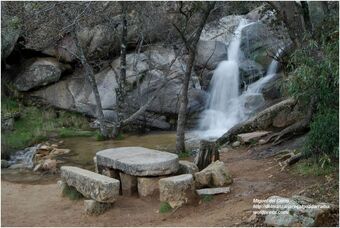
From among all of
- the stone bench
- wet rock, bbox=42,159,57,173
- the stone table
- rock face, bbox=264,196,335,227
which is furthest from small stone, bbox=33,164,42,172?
rock face, bbox=264,196,335,227

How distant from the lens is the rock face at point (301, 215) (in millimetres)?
5586

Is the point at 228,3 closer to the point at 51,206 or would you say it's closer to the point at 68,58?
A: the point at 68,58

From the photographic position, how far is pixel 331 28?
7.89m

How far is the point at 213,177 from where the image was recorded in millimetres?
8141

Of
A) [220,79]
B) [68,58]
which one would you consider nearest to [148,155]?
[220,79]

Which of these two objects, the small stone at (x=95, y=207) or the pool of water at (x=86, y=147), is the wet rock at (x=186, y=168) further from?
the pool of water at (x=86, y=147)

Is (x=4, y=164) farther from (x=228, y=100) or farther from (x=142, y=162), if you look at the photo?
(x=228, y=100)

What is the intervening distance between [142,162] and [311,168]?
9.29 feet

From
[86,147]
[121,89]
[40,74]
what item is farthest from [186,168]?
[40,74]

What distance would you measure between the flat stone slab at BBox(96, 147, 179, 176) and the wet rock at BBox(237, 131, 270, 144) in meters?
4.30

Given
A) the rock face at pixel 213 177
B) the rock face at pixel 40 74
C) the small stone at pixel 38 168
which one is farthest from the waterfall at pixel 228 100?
the rock face at pixel 213 177

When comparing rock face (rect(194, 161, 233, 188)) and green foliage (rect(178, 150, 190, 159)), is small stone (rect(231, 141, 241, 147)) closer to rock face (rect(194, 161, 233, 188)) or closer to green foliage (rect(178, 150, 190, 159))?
green foliage (rect(178, 150, 190, 159))

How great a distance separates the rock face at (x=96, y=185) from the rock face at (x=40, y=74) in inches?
466

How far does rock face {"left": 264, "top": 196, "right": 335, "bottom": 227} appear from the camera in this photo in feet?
18.3
